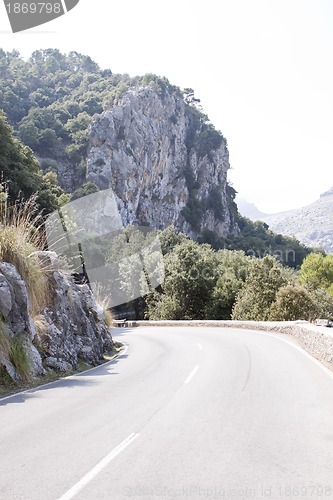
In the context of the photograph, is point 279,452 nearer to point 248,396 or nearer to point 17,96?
point 248,396

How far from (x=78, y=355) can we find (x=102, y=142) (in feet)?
315

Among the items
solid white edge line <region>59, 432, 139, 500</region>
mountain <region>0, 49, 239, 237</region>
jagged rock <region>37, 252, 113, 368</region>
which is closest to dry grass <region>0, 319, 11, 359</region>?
jagged rock <region>37, 252, 113, 368</region>

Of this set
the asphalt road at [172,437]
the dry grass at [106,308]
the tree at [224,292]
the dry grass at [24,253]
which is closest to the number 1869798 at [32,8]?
the dry grass at [24,253]

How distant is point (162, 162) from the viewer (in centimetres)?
11900

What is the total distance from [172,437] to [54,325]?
28.9 feet

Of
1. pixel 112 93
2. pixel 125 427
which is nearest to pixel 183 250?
pixel 125 427

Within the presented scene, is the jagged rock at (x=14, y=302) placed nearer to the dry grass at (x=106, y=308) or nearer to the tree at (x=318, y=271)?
the dry grass at (x=106, y=308)

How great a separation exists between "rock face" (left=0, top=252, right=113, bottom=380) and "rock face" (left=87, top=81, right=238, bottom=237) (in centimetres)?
8187

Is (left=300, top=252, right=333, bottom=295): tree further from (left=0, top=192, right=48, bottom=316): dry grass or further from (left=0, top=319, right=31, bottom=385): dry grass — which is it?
(left=0, top=319, right=31, bottom=385): dry grass

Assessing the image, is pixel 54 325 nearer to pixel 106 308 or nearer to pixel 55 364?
pixel 55 364

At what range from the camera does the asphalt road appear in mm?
4566

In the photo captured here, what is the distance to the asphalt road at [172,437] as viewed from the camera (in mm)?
4566

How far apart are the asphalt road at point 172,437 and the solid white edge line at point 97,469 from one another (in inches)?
0.5

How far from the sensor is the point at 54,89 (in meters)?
155
